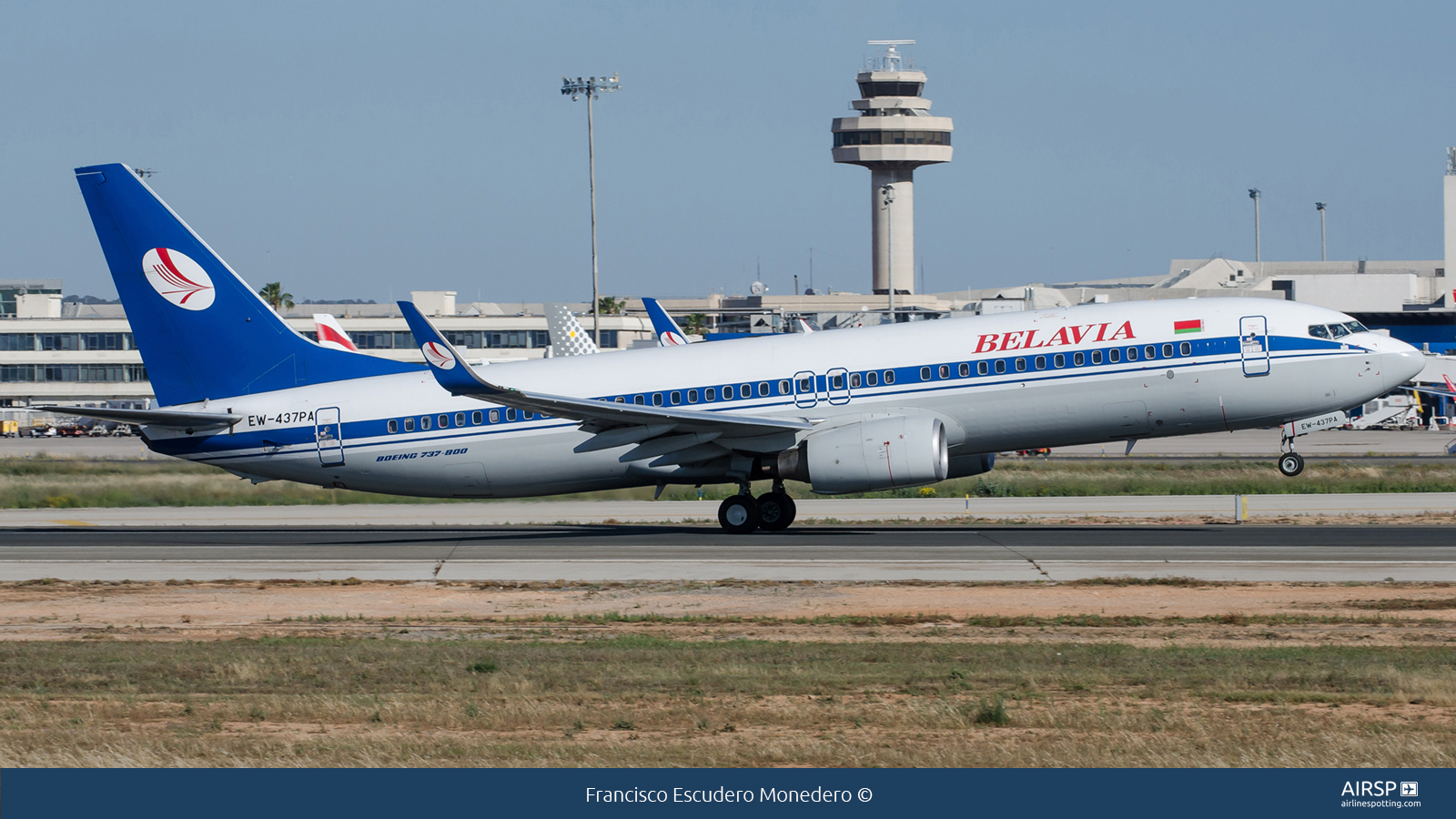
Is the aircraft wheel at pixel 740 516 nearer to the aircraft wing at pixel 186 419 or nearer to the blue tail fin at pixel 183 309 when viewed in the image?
the blue tail fin at pixel 183 309

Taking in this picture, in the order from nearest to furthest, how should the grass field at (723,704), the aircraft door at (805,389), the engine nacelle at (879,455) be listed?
the grass field at (723,704), the engine nacelle at (879,455), the aircraft door at (805,389)

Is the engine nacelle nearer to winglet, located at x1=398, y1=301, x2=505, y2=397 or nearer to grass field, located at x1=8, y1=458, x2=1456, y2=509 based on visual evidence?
winglet, located at x1=398, y1=301, x2=505, y2=397

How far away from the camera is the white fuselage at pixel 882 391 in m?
28.0

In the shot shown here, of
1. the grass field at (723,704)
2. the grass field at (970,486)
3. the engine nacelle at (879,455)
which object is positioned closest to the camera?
the grass field at (723,704)

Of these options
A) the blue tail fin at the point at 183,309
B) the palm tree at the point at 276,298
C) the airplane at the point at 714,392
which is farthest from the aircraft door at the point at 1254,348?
the palm tree at the point at 276,298

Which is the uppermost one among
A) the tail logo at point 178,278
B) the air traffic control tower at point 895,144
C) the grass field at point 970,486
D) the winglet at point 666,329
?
the air traffic control tower at point 895,144

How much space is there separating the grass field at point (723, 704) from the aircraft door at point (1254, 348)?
12.4 meters

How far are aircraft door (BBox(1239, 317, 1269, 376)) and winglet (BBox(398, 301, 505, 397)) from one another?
14736mm

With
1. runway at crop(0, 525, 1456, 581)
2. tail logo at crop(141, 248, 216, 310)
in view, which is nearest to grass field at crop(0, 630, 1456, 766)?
runway at crop(0, 525, 1456, 581)

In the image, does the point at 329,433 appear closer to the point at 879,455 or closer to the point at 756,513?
the point at 756,513

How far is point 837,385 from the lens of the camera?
96.4ft

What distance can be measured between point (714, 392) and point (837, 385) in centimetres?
268

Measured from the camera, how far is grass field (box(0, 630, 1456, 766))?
37.0 ft

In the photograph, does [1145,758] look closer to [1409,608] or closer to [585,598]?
[1409,608]
